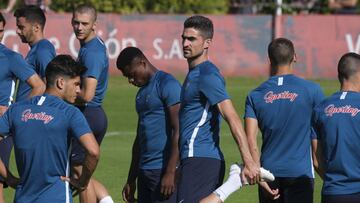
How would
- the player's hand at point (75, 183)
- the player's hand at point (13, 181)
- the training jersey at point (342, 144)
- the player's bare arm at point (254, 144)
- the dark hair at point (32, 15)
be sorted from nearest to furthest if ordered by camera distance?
the player's hand at point (75, 183), the player's hand at point (13, 181), the training jersey at point (342, 144), the player's bare arm at point (254, 144), the dark hair at point (32, 15)

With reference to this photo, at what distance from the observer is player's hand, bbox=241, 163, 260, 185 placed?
31.9 feet

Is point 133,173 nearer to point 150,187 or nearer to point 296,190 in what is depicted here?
point 150,187

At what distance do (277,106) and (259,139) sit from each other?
9282 millimetres

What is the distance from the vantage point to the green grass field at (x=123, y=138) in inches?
586

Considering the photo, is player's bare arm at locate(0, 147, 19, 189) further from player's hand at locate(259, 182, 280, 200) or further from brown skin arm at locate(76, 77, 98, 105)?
brown skin arm at locate(76, 77, 98, 105)

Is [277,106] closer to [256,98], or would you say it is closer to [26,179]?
[256,98]

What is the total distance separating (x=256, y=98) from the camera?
34.3 feet

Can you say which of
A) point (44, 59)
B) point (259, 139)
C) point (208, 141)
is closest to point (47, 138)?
point (208, 141)

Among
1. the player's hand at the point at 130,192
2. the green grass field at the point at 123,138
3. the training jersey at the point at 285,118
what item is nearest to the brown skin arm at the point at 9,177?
the player's hand at the point at 130,192

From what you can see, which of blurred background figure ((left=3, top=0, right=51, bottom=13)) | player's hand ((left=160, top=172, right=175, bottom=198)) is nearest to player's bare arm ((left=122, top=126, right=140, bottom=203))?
player's hand ((left=160, top=172, right=175, bottom=198))

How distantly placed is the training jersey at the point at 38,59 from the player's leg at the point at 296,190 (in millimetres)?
3564

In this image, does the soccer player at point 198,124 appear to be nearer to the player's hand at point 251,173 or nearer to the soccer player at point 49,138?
the player's hand at point 251,173

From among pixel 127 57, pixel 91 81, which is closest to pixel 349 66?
pixel 127 57

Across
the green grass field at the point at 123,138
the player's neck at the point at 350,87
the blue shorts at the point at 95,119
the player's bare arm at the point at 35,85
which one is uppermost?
the player's neck at the point at 350,87
